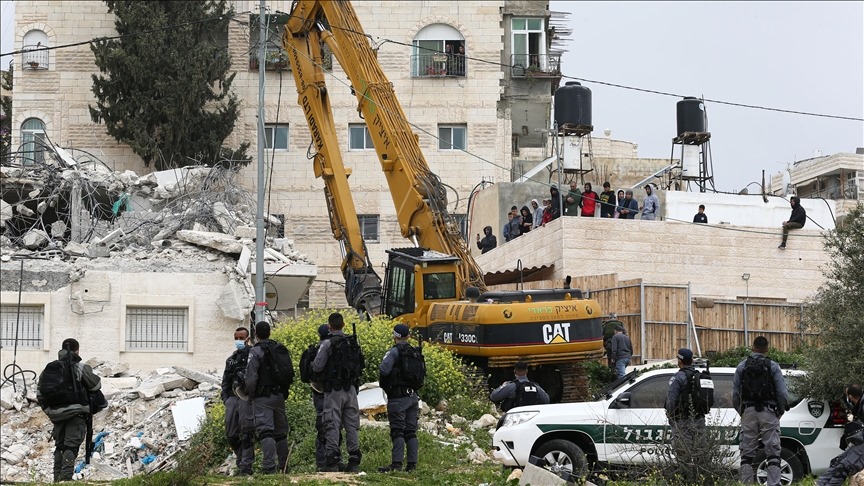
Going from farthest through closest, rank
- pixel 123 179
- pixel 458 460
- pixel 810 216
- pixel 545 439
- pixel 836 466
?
pixel 810 216
pixel 123 179
pixel 458 460
pixel 545 439
pixel 836 466

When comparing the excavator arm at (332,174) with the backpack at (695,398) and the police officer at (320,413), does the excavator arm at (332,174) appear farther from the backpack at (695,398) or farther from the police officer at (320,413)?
Answer: the backpack at (695,398)

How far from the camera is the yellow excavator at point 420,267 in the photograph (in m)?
20.2

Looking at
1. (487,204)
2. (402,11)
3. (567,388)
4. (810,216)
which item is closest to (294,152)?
(402,11)

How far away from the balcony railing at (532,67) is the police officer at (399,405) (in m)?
31.5

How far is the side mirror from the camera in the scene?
13789 millimetres

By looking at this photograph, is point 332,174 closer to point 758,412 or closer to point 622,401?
point 622,401

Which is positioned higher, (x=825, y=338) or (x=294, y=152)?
(x=294, y=152)

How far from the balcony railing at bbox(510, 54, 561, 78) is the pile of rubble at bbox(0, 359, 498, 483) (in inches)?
934

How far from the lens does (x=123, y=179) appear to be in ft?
109

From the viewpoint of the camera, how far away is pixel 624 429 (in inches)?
532

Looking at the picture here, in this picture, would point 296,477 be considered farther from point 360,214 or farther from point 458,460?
point 360,214

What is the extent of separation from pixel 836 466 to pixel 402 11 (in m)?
32.8

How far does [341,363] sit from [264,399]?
912 mm

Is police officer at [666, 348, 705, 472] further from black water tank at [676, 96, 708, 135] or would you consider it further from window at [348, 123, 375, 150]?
window at [348, 123, 375, 150]
